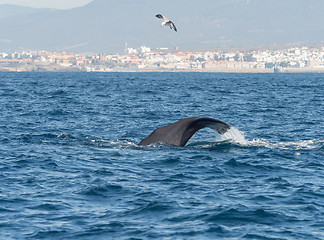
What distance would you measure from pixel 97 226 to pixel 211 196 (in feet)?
10.5

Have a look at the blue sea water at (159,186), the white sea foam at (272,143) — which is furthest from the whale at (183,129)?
the white sea foam at (272,143)

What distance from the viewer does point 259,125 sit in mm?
29234

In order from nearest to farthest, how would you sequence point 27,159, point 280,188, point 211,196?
point 211,196
point 280,188
point 27,159

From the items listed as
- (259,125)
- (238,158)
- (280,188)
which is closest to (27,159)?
(238,158)

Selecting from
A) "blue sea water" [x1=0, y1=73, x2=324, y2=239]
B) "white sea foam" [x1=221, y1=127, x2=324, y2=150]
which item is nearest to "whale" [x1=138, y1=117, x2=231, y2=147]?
"blue sea water" [x1=0, y1=73, x2=324, y2=239]

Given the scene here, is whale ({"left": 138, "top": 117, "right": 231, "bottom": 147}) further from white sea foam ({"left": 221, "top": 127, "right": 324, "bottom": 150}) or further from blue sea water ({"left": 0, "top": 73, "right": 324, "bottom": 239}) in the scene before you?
white sea foam ({"left": 221, "top": 127, "right": 324, "bottom": 150})

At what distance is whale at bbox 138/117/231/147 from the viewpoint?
16.3m

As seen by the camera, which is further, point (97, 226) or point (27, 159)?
point (27, 159)

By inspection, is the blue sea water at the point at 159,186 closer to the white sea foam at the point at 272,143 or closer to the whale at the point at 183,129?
the white sea foam at the point at 272,143

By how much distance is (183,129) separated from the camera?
674 inches

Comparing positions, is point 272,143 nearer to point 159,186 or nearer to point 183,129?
point 183,129

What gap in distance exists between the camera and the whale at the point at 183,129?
53.5ft

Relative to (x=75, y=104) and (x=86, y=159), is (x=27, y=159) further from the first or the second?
(x=75, y=104)

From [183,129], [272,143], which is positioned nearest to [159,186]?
[183,129]
